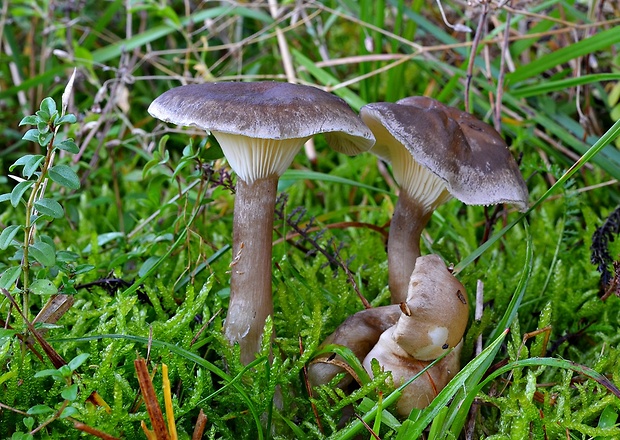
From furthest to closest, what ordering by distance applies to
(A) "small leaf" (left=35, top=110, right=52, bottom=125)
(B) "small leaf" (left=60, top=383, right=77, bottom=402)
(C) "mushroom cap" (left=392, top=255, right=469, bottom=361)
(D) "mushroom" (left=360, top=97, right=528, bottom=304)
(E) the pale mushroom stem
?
(E) the pale mushroom stem, (D) "mushroom" (left=360, top=97, right=528, bottom=304), (C) "mushroom cap" (left=392, top=255, right=469, bottom=361), (A) "small leaf" (left=35, top=110, right=52, bottom=125), (B) "small leaf" (left=60, top=383, right=77, bottom=402)

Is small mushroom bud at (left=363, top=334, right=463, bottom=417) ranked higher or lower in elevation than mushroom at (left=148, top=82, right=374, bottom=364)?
lower

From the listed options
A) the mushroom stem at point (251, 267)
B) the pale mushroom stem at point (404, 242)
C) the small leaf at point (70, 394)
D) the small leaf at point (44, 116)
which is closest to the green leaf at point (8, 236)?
the small leaf at point (44, 116)

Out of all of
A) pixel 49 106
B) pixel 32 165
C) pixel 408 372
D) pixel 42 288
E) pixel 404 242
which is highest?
pixel 49 106

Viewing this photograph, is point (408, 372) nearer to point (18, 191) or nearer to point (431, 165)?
point (431, 165)

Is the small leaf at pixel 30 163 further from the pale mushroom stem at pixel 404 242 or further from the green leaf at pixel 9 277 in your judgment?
the pale mushroom stem at pixel 404 242

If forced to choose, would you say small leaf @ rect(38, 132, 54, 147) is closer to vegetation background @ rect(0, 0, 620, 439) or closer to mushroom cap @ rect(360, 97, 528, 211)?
vegetation background @ rect(0, 0, 620, 439)

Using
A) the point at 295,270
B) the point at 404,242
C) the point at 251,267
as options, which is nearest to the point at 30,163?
the point at 251,267

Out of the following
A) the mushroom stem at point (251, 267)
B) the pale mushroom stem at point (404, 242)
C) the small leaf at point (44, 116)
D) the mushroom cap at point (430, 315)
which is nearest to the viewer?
the small leaf at point (44, 116)

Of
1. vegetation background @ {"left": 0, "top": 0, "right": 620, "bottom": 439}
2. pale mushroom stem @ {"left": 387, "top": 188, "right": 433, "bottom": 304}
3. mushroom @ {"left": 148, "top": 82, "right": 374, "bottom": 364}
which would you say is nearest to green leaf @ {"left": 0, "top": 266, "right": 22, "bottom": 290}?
vegetation background @ {"left": 0, "top": 0, "right": 620, "bottom": 439}
